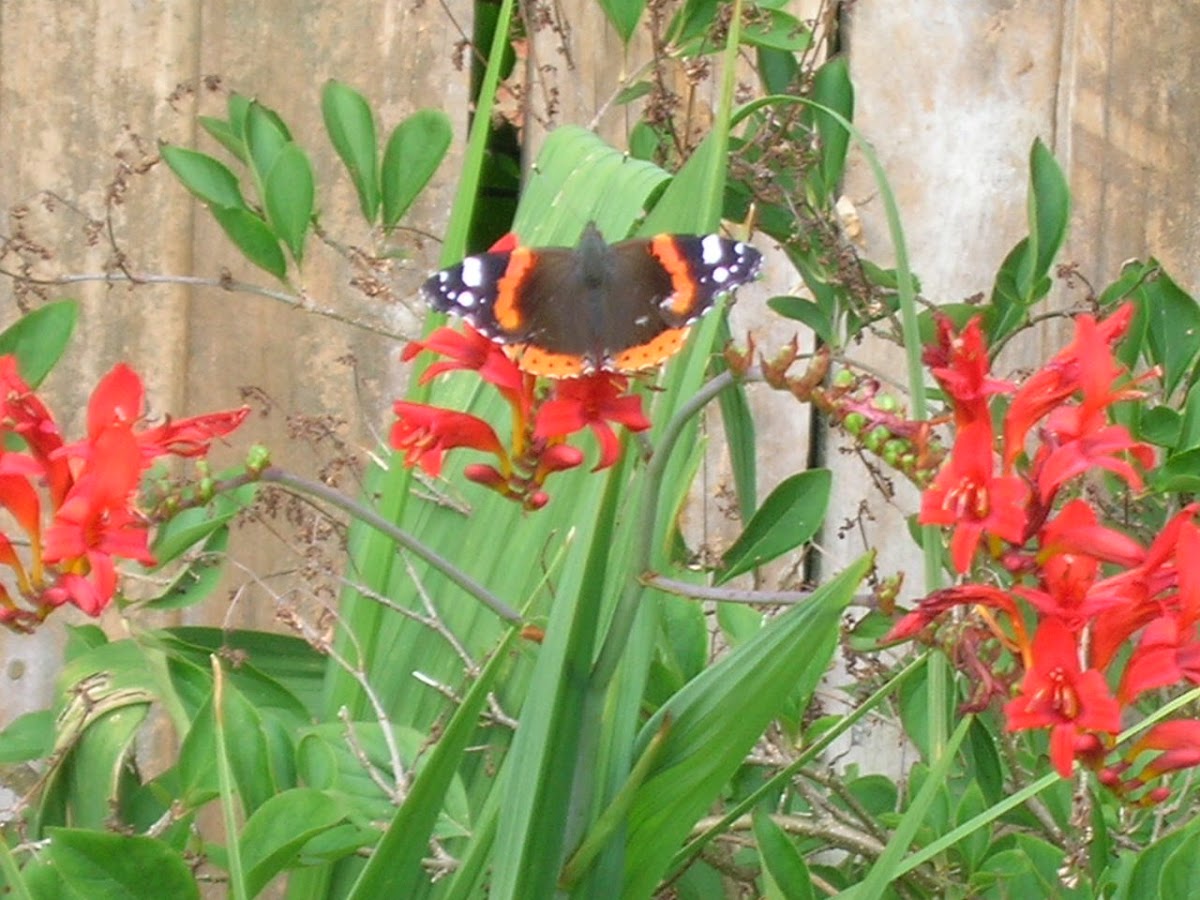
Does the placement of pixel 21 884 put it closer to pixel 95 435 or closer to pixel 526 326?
pixel 95 435

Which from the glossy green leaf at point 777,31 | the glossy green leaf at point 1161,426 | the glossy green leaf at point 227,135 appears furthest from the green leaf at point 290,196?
the glossy green leaf at point 1161,426

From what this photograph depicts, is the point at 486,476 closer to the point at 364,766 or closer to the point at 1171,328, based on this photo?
the point at 364,766

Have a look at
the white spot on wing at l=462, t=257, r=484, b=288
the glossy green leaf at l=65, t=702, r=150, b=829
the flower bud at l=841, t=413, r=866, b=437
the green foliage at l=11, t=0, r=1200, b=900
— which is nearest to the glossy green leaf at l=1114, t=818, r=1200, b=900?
the green foliage at l=11, t=0, r=1200, b=900

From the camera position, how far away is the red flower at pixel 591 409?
721 millimetres

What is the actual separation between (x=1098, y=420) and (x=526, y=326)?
0.27 m

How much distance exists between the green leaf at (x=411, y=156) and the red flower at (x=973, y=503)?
597 mm

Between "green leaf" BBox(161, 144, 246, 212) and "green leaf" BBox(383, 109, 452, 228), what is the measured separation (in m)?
Answer: 0.10

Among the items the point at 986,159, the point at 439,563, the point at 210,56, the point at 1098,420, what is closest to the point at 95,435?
the point at 439,563

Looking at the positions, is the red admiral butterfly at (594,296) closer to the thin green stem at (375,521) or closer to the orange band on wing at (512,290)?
the orange band on wing at (512,290)

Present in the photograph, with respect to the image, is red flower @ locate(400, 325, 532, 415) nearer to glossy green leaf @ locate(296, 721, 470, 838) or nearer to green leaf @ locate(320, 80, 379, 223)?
glossy green leaf @ locate(296, 721, 470, 838)

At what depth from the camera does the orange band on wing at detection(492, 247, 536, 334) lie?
81 centimetres

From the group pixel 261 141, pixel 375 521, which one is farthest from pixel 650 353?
pixel 261 141

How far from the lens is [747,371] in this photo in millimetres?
682

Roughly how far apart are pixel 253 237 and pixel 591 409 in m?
0.46
